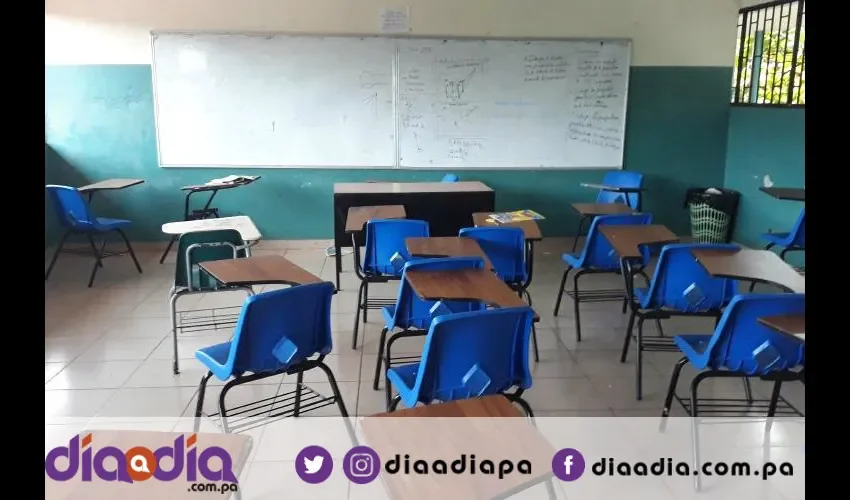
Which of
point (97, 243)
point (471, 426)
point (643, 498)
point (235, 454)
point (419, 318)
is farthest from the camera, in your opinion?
point (97, 243)

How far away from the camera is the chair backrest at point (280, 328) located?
7.25 ft

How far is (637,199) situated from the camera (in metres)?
5.87

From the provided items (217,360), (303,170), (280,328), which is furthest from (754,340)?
(303,170)

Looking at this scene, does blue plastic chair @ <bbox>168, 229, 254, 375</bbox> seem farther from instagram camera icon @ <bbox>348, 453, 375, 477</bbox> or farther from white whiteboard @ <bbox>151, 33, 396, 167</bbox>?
white whiteboard @ <bbox>151, 33, 396, 167</bbox>

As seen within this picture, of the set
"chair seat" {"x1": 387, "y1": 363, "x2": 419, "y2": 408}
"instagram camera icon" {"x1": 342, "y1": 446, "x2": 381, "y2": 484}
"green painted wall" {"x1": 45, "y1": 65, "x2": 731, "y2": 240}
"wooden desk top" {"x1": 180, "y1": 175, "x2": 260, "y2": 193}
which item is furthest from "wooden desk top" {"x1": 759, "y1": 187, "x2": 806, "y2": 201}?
"wooden desk top" {"x1": 180, "y1": 175, "x2": 260, "y2": 193}

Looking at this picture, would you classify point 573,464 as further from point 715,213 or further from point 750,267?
point 715,213

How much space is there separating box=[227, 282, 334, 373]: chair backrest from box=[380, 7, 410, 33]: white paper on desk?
429cm
